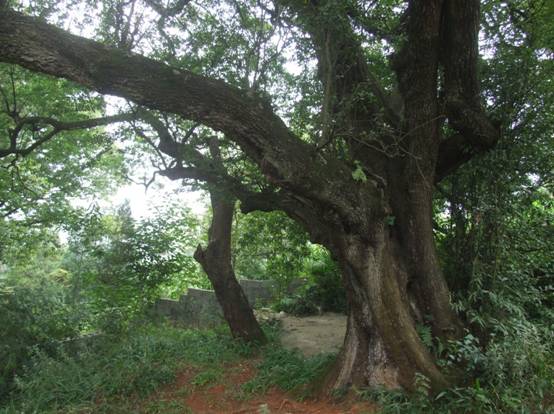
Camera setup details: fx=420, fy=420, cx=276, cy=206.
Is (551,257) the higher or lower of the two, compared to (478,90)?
lower

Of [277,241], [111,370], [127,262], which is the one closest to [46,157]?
[127,262]

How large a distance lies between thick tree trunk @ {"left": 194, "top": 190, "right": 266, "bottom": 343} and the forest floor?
735mm

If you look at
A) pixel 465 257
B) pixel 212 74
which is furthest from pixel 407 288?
pixel 212 74

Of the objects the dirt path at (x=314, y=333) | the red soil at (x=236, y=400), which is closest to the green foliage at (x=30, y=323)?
the red soil at (x=236, y=400)

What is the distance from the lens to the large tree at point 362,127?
399 centimetres

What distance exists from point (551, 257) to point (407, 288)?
2118mm

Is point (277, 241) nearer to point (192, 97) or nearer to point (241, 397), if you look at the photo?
point (241, 397)

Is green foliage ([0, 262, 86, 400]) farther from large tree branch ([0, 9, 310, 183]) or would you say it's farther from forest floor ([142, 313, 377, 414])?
large tree branch ([0, 9, 310, 183])

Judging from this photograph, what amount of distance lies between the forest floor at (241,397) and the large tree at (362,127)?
403mm

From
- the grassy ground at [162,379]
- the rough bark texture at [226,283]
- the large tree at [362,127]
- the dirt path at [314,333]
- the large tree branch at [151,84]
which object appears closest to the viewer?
the large tree branch at [151,84]

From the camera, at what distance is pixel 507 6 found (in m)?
6.36

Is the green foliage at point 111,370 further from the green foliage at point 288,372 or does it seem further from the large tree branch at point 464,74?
the large tree branch at point 464,74

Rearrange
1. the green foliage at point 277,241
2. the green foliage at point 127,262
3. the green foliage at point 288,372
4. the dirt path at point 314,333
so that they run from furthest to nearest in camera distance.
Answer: the green foliage at point 277,241
the green foliage at point 127,262
the dirt path at point 314,333
the green foliage at point 288,372

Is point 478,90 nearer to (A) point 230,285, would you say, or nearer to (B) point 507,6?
(B) point 507,6
